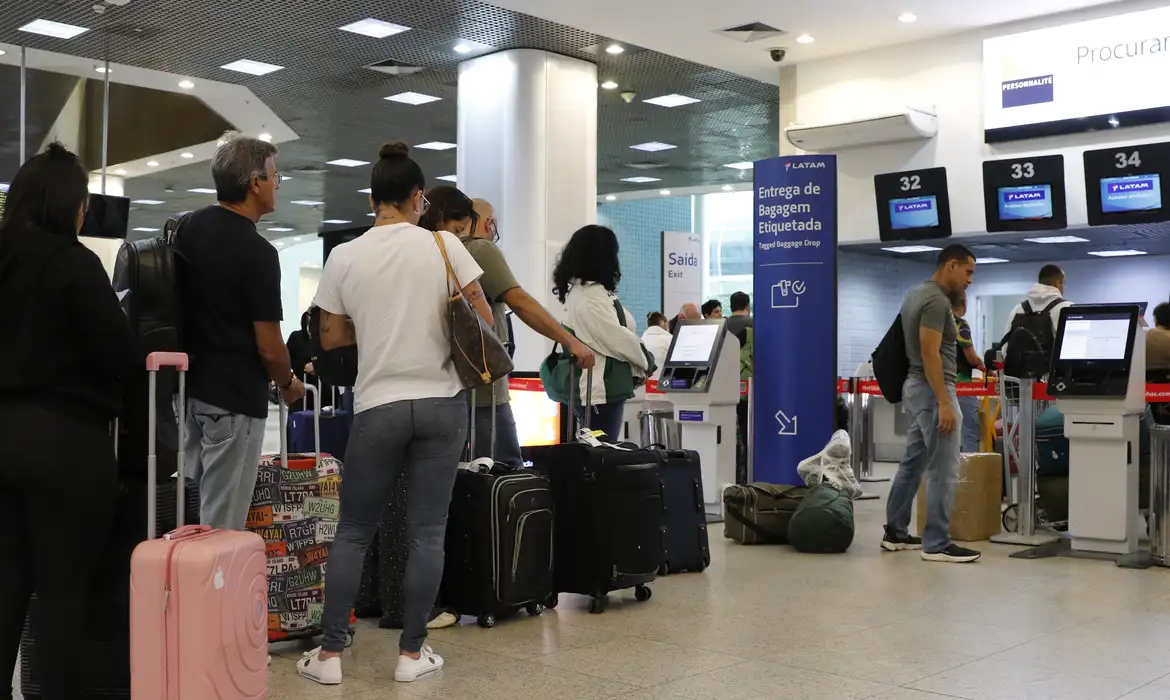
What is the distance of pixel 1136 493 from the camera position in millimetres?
6035

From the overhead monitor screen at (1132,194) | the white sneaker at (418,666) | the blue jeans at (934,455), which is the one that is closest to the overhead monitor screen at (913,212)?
the overhead monitor screen at (1132,194)

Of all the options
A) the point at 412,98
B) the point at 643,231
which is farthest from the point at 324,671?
the point at 643,231

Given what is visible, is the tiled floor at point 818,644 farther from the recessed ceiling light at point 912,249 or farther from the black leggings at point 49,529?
the recessed ceiling light at point 912,249

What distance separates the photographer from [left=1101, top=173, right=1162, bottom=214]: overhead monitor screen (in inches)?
327

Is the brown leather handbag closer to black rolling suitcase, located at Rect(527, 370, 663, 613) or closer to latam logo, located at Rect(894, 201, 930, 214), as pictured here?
black rolling suitcase, located at Rect(527, 370, 663, 613)

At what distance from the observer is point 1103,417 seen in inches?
235

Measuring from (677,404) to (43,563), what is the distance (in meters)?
5.61

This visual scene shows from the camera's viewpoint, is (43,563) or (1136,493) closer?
(43,563)

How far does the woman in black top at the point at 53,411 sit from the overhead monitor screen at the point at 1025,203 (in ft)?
25.5

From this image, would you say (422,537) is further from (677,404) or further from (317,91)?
(317,91)

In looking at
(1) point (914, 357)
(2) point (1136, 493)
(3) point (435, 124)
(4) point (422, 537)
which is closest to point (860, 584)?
(1) point (914, 357)

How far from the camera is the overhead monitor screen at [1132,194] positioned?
8.30m

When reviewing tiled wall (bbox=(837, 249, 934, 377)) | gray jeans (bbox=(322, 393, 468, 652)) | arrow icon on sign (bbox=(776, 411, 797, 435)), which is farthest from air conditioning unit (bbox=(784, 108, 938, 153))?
gray jeans (bbox=(322, 393, 468, 652))

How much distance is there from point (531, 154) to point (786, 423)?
3682 millimetres
